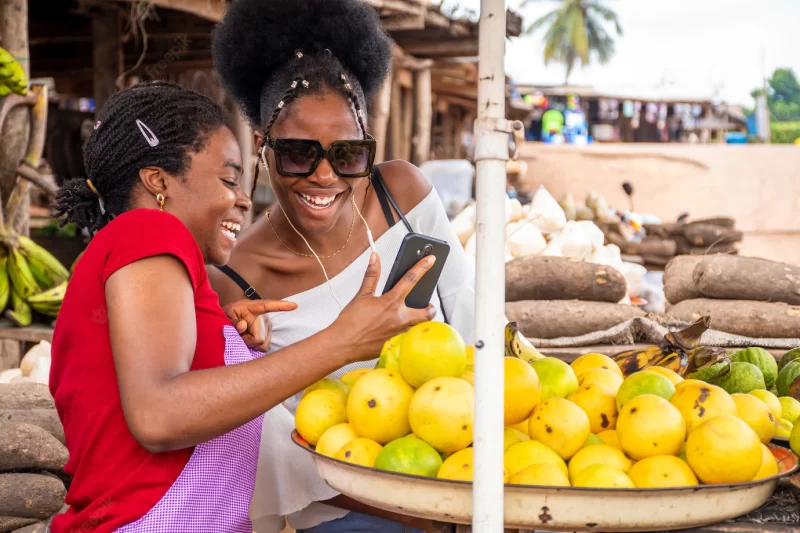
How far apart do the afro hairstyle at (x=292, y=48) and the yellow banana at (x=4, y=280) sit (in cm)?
301

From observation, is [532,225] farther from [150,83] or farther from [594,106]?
[594,106]

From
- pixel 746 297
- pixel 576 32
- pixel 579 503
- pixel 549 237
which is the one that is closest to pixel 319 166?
pixel 579 503

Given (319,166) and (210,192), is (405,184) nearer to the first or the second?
(319,166)

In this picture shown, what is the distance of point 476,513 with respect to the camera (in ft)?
3.81

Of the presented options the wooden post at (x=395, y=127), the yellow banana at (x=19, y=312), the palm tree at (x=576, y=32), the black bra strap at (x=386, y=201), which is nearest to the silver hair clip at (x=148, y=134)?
the black bra strap at (x=386, y=201)

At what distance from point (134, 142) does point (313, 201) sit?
58cm

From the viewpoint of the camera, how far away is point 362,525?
2.15 m

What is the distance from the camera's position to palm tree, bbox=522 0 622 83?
42.1m

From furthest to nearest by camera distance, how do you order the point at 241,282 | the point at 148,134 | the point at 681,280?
the point at 681,280 < the point at 241,282 < the point at 148,134

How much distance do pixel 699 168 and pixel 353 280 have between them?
1522 cm

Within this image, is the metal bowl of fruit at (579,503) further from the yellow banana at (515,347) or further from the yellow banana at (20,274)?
the yellow banana at (20,274)

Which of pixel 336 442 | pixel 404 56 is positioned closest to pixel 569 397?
pixel 336 442

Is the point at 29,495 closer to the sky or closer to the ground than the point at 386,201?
closer to the ground

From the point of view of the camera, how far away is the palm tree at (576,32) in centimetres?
4209
